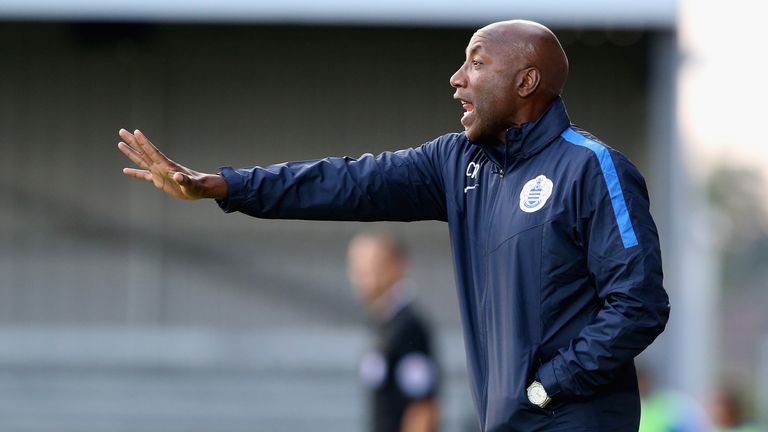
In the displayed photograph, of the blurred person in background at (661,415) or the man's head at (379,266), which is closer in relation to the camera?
the man's head at (379,266)

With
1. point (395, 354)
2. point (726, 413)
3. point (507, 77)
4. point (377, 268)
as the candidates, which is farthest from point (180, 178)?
point (726, 413)

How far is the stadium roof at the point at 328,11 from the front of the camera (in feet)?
32.0

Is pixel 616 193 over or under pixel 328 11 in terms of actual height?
under

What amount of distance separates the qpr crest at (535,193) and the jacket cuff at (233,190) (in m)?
0.73

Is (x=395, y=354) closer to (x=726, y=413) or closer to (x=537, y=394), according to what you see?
(x=726, y=413)

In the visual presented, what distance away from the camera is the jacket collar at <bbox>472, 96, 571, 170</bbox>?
10.8 feet

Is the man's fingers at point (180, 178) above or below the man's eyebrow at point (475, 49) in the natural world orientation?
below

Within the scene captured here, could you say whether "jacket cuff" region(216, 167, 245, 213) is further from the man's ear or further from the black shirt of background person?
the black shirt of background person

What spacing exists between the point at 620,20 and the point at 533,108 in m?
6.67

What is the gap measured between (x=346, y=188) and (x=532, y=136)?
0.54 meters

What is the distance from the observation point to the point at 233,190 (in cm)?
341

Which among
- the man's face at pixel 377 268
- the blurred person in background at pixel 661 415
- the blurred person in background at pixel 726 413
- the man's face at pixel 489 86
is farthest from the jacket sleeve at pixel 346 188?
the blurred person in background at pixel 726 413

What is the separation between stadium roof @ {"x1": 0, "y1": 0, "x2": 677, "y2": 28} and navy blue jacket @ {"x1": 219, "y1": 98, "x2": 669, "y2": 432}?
21.3 ft

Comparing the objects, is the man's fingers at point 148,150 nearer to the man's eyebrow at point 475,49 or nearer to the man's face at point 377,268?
the man's eyebrow at point 475,49
